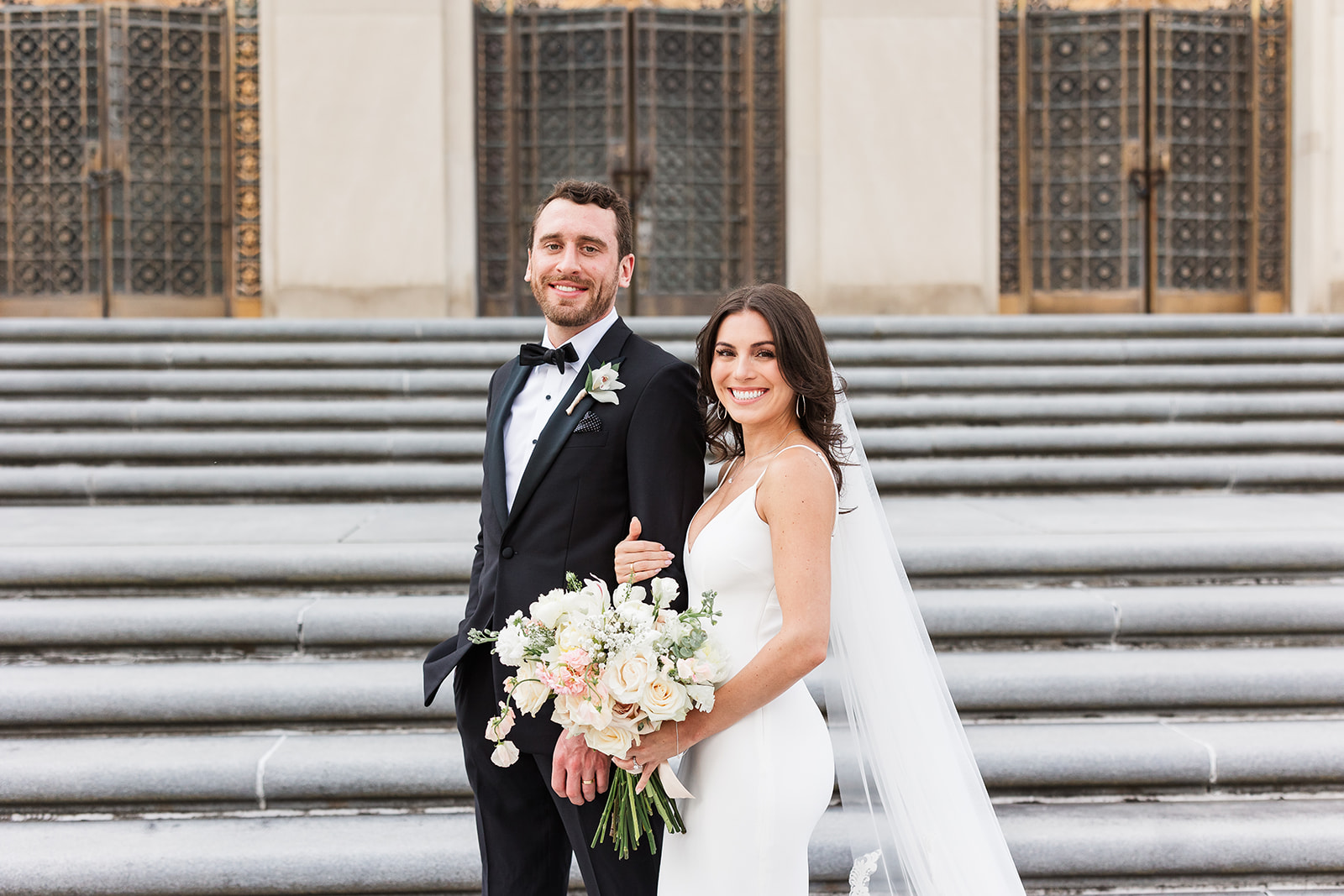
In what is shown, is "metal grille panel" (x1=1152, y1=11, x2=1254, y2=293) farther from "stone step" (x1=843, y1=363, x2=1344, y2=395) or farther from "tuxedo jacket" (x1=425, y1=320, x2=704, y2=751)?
"tuxedo jacket" (x1=425, y1=320, x2=704, y2=751)

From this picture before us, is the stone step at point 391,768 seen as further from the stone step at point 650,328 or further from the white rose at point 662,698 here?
the stone step at point 650,328

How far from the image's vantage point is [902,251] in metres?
9.23

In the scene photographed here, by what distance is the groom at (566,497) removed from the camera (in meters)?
1.88

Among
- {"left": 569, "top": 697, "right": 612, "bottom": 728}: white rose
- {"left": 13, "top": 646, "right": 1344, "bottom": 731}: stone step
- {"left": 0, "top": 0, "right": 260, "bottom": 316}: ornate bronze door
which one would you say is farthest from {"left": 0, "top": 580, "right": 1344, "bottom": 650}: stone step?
{"left": 0, "top": 0, "right": 260, "bottom": 316}: ornate bronze door

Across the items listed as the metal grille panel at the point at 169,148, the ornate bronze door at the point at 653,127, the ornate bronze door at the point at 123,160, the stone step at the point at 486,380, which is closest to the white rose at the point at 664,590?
the stone step at the point at 486,380

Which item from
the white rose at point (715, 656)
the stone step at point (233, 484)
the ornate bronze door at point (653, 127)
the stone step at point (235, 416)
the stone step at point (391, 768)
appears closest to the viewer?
the white rose at point (715, 656)

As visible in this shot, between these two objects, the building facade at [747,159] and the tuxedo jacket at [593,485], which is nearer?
the tuxedo jacket at [593,485]

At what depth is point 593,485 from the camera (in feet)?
6.28

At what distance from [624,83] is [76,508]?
22.1ft

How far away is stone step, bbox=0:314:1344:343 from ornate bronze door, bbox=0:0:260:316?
2.48m

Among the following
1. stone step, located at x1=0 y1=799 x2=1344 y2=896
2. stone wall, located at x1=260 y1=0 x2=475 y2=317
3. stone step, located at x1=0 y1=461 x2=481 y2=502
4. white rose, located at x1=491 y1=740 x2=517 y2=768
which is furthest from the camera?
stone wall, located at x1=260 y1=0 x2=475 y2=317

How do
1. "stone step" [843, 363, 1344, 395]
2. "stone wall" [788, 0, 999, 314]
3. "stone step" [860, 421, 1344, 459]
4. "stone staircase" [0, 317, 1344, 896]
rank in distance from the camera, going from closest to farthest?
1. "stone staircase" [0, 317, 1344, 896]
2. "stone step" [860, 421, 1344, 459]
3. "stone step" [843, 363, 1344, 395]
4. "stone wall" [788, 0, 999, 314]

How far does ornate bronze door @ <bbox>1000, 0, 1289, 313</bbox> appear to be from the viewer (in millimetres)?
9773

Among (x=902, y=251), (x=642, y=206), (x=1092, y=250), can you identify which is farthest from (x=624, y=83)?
(x=1092, y=250)
